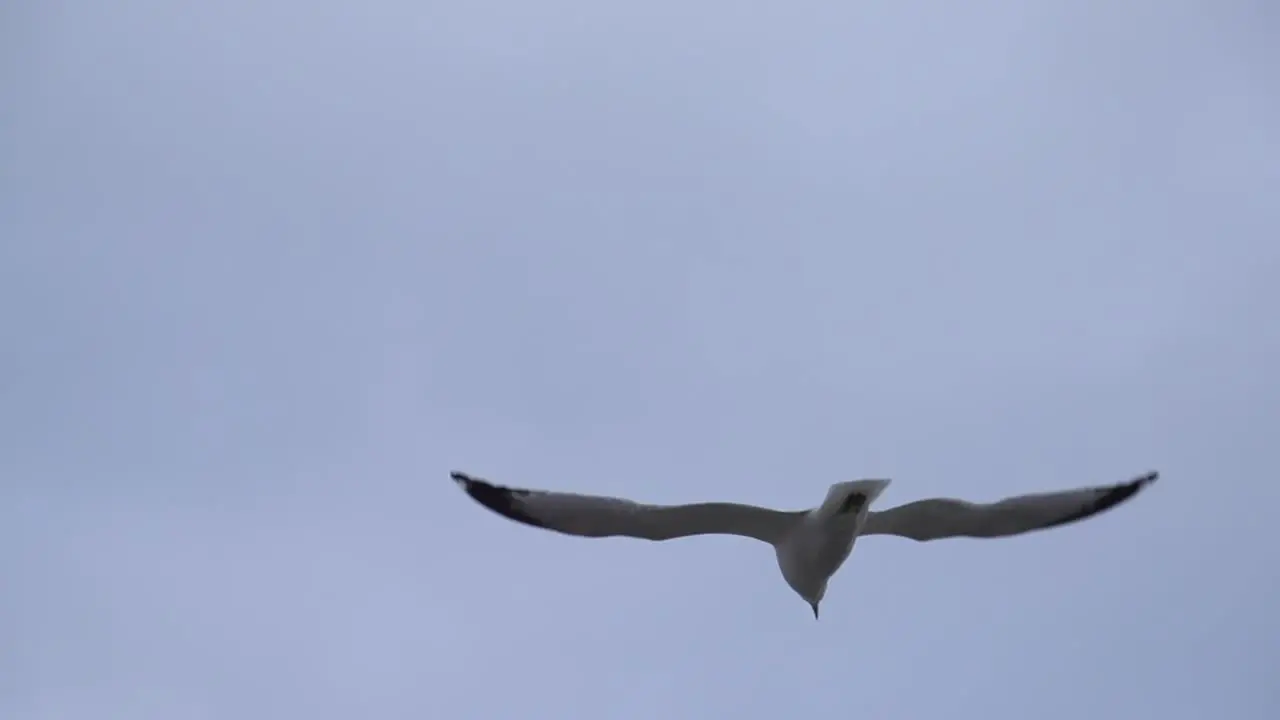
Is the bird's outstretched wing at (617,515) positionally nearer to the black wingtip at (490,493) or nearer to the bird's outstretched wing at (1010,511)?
the black wingtip at (490,493)

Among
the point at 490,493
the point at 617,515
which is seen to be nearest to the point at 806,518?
the point at 617,515

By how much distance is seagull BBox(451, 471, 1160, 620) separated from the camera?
12.6 m

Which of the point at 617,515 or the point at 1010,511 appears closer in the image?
the point at 617,515

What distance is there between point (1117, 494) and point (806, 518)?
3.01 m

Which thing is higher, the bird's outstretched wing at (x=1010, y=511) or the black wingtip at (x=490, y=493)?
the black wingtip at (x=490, y=493)

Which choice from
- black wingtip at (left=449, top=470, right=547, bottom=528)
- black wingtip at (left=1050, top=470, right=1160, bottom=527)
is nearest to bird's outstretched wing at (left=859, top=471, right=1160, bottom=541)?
black wingtip at (left=1050, top=470, right=1160, bottom=527)

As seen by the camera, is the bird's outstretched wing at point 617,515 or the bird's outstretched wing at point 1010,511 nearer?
the bird's outstretched wing at point 617,515

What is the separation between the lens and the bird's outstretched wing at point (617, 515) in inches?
497

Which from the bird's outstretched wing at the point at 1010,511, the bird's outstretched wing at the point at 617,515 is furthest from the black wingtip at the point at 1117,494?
the bird's outstretched wing at the point at 617,515

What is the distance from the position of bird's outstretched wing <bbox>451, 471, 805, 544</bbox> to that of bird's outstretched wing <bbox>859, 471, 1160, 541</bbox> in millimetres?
1073

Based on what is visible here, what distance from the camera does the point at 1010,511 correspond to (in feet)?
42.8

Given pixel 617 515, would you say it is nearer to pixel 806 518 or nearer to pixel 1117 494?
pixel 806 518

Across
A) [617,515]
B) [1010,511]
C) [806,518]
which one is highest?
[617,515]

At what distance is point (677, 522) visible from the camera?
12938 millimetres
